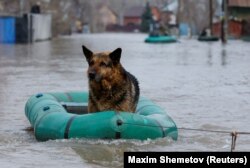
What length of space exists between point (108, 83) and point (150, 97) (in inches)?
301

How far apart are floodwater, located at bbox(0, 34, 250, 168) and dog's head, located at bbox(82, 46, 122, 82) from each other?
3.16 feet

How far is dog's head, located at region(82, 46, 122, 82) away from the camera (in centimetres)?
1110

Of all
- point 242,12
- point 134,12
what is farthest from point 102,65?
point 134,12

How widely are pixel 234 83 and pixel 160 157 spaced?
15.5 metres

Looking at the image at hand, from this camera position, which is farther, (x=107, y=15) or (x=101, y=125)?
(x=107, y=15)

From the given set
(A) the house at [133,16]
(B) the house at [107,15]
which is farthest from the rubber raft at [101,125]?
(A) the house at [133,16]

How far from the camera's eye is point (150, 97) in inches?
746

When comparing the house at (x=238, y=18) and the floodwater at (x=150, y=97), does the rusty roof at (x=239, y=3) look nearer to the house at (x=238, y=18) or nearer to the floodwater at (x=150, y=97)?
the house at (x=238, y=18)

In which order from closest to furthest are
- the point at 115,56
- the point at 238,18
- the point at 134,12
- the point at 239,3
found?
the point at 115,56
the point at 239,3
the point at 238,18
the point at 134,12

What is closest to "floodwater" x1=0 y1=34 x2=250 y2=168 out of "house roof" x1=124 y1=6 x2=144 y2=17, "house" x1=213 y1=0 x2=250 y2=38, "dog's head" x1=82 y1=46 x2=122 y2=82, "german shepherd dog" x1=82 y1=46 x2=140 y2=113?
"german shepherd dog" x1=82 y1=46 x2=140 y2=113

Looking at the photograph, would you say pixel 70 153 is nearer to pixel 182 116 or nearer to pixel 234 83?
pixel 182 116

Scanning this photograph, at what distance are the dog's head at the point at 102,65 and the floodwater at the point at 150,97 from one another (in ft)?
3.16

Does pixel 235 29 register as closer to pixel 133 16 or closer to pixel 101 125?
pixel 101 125

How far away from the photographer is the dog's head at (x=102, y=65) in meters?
11.1
